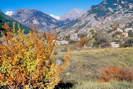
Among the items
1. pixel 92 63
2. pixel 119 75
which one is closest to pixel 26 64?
pixel 119 75

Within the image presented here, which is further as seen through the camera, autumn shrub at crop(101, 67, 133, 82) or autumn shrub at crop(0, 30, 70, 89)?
autumn shrub at crop(101, 67, 133, 82)

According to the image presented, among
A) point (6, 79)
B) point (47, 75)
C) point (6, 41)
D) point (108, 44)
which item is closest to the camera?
point (6, 79)

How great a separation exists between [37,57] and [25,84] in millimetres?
1855

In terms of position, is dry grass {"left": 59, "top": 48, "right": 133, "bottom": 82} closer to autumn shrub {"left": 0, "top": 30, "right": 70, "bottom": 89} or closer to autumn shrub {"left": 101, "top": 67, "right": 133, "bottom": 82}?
autumn shrub {"left": 101, "top": 67, "right": 133, "bottom": 82}

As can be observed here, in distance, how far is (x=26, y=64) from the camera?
14.4m

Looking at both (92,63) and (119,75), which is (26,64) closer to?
(119,75)

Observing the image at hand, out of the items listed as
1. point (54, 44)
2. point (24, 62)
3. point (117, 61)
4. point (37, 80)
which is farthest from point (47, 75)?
point (117, 61)

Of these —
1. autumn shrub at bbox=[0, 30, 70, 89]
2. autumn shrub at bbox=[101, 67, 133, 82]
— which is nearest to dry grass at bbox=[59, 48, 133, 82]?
autumn shrub at bbox=[101, 67, 133, 82]

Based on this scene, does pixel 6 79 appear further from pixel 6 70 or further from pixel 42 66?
pixel 42 66

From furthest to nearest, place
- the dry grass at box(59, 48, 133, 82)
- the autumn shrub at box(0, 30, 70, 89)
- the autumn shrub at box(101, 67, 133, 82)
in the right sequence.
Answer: the dry grass at box(59, 48, 133, 82) < the autumn shrub at box(101, 67, 133, 82) < the autumn shrub at box(0, 30, 70, 89)

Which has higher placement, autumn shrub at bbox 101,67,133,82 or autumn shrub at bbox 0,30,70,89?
autumn shrub at bbox 0,30,70,89

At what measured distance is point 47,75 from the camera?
15070 millimetres

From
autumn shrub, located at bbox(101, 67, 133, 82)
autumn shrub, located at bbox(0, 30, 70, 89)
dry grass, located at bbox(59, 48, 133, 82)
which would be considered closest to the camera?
autumn shrub, located at bbox(0, 30, 70, 89)

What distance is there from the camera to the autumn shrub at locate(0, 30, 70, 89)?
1398cm
